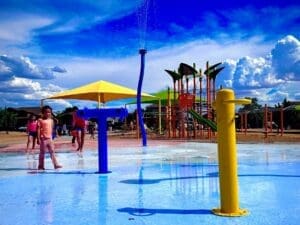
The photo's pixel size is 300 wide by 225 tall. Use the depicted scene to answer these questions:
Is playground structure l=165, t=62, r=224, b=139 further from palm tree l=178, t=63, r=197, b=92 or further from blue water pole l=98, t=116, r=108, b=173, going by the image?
blue water pole l=98, t=116, r=108, b=173

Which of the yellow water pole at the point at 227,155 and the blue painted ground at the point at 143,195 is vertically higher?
the yellow water pole at the point at 227,155

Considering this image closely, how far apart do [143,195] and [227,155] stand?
195 cm

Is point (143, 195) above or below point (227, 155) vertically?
below

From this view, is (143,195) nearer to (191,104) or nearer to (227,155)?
(227,155)

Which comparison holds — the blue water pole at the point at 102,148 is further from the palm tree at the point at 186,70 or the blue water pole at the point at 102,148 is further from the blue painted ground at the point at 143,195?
the palm tree at the point at 186,70

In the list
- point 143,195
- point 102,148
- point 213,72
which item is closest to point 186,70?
point 213,72

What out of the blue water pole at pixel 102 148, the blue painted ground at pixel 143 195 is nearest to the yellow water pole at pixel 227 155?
the blue painted ground at pixel 143 195

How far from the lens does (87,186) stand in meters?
7.63

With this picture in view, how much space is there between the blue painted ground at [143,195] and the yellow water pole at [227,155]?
202 millimetres

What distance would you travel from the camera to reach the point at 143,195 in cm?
659

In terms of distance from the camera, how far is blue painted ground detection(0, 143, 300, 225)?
16.7 ft

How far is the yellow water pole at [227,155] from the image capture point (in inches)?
201

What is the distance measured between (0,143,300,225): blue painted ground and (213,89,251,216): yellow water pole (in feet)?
0.66

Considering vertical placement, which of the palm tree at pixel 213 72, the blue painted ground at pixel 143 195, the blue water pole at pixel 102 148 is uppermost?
the palm tree at pixel 213 72
